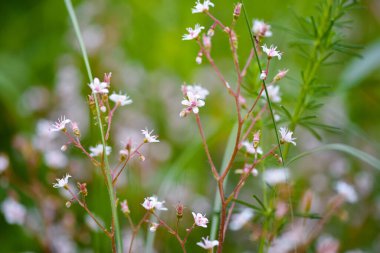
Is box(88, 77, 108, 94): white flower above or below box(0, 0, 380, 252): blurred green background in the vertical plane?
below

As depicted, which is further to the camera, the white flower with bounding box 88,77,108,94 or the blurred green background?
the blurred green background

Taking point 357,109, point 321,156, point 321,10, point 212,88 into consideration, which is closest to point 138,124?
point 212,88

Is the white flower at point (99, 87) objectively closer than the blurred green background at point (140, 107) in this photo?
Yes

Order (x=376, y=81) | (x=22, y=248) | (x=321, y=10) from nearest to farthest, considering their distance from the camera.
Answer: (x=321, y=10) → (x=22, y=248) → (x=376, y=81)

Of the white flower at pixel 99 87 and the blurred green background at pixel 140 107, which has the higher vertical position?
the blurred green background at pixel 140 107

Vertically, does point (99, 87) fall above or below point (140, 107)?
below

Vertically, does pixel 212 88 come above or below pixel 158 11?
below

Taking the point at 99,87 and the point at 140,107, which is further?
the point at 140,107

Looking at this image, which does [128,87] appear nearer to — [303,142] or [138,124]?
[138,124]
